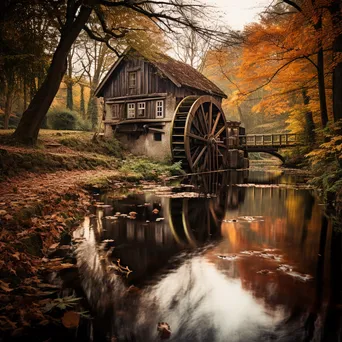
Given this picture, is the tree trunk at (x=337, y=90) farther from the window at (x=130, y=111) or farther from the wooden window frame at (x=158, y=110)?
the window at (x=130, y=111)

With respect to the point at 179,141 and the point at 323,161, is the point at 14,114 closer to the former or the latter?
the point at 179,141

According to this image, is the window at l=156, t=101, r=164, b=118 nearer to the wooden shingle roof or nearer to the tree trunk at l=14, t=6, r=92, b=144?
the wooden shingle roof

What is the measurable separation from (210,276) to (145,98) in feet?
Result: 54.3

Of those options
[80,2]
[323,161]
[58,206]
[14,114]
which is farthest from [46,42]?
[14,114]

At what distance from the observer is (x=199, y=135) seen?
60.3 feet

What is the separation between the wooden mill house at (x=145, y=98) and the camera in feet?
58.1

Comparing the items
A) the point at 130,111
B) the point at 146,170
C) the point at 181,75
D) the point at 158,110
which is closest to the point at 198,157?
the point at 158,110

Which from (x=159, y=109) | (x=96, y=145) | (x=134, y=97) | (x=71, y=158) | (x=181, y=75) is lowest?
(x=71, y=158)

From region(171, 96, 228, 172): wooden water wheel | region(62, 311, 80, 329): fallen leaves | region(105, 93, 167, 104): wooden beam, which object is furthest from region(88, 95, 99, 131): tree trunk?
region(62, 311, 80, 329): fallen leaves

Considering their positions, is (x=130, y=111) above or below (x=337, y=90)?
above

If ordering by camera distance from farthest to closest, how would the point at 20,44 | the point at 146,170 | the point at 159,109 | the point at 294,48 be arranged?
the point at 159,109, the point at 146,170, the point at 294,48, the point at 20,44

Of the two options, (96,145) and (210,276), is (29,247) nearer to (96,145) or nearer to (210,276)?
(210,276)

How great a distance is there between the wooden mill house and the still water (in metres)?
11.8

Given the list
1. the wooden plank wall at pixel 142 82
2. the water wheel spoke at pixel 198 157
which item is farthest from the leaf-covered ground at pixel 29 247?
the wooden plank wall at pixel 142 82
